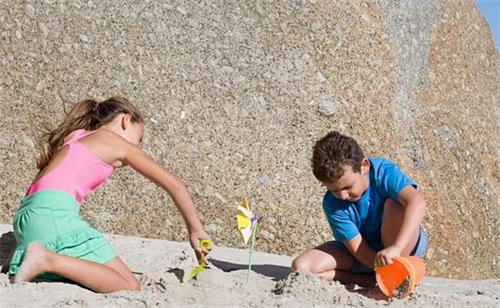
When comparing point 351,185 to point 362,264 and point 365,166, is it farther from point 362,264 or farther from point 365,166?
point 362,264

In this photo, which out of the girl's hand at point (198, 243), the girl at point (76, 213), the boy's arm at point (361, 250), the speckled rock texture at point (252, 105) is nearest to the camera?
the girl at point (76, 213)

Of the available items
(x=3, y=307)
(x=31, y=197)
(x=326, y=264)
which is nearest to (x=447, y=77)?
(x=326, y=264)

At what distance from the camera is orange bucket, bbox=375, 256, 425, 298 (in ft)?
12.1

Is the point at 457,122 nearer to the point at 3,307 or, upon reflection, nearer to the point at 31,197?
the point at 31,197

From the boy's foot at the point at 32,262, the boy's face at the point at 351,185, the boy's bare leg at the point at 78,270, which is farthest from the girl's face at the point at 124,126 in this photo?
the boy's face at the point at 351,185

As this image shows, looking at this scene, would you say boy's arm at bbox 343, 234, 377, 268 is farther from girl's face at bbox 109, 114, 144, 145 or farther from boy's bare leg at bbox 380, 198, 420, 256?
girl's face at bbox 109, 114, 144, 145

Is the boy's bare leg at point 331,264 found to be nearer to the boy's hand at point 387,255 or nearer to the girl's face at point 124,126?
the boy's hand at point 387,255

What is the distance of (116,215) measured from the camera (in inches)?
245

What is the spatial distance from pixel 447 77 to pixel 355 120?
1502 mm

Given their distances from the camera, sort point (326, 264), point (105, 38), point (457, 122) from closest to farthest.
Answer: point (326, 264) → point (105, 38) → point (457, 122)

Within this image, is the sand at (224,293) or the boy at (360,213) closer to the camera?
the sand at (224,293)

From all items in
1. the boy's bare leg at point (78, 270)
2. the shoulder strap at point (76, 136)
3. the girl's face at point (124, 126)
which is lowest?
the boy's bare leg at point (78, 270)

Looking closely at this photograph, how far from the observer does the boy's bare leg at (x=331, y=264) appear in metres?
4.21

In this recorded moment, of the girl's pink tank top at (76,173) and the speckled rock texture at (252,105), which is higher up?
the speckled rock texture at (252,105)
